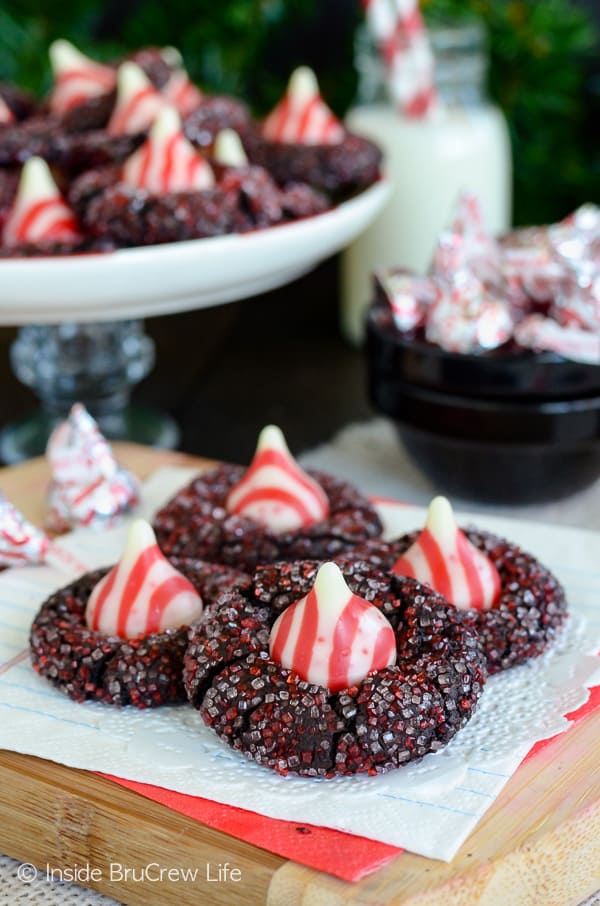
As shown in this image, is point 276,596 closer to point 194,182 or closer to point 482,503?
point 482,503

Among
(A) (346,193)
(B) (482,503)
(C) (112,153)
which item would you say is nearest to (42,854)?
(B) (482,503)

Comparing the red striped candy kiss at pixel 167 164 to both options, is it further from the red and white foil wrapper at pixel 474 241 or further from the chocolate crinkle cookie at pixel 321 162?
the red and white foil wrapper at pixel 474 241

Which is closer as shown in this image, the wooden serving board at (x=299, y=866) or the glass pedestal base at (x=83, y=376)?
the wooden serving board at (x=299, y=866)

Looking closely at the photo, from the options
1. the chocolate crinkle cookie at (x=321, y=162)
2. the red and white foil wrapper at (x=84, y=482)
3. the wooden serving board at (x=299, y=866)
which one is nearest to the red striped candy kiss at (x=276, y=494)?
the red and white foil wrapper at (x=84, y=482)

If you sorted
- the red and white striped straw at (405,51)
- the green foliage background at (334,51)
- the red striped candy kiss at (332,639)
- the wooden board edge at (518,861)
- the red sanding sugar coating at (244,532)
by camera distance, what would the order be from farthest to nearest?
the green foliage background at (334,51)
the red and white striped straw at (405,51)
the red sanding sugar coating at (244,532)
the red striped candy kiss at (332,639)
the wooden board edge at (518,861)

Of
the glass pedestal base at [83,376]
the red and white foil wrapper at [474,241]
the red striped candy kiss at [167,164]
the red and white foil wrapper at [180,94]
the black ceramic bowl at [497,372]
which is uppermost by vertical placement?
the red and white foil wrapper at [180,94]

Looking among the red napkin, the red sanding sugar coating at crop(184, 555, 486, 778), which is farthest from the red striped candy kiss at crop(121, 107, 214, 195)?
the red napkin

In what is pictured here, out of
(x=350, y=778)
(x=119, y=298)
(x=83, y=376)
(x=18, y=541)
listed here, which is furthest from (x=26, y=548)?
(x=83, y=376)
